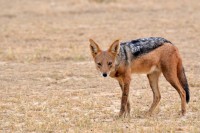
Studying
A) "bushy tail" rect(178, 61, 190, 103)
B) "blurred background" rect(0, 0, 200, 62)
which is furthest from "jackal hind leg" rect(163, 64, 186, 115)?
"blurred background" rect(0, 0, 200, 62)

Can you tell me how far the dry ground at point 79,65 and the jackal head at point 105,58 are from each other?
0.75 m

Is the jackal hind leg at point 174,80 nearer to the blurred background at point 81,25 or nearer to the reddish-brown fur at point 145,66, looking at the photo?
the reddish-brown fur at point 145,66

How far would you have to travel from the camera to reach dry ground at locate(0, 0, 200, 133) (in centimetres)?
959

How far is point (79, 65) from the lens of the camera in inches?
585

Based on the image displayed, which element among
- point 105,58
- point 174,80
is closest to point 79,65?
point 174,80

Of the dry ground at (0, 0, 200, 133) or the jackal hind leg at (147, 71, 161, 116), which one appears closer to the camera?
the dry ground at (0, 0, 200, 133)

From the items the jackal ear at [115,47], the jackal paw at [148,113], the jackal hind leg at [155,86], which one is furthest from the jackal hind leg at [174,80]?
the jackal ear at [115,47]

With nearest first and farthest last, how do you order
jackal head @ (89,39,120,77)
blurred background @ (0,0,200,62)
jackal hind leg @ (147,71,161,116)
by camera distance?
jackal head @ (89,39,120,77) < jackal hind leg @ (147,71,161,116) < blurred background @ (0,0,200,62)

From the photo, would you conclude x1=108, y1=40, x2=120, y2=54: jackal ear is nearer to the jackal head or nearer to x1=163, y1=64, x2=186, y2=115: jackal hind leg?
the jackal head

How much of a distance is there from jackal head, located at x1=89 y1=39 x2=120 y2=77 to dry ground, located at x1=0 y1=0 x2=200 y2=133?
0.75 meters

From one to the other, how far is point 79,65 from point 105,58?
17.2 ft

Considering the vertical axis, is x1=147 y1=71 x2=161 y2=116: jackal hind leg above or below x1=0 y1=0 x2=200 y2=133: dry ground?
above

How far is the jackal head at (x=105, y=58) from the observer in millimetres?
9515

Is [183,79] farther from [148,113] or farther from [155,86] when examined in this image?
[148,113]
